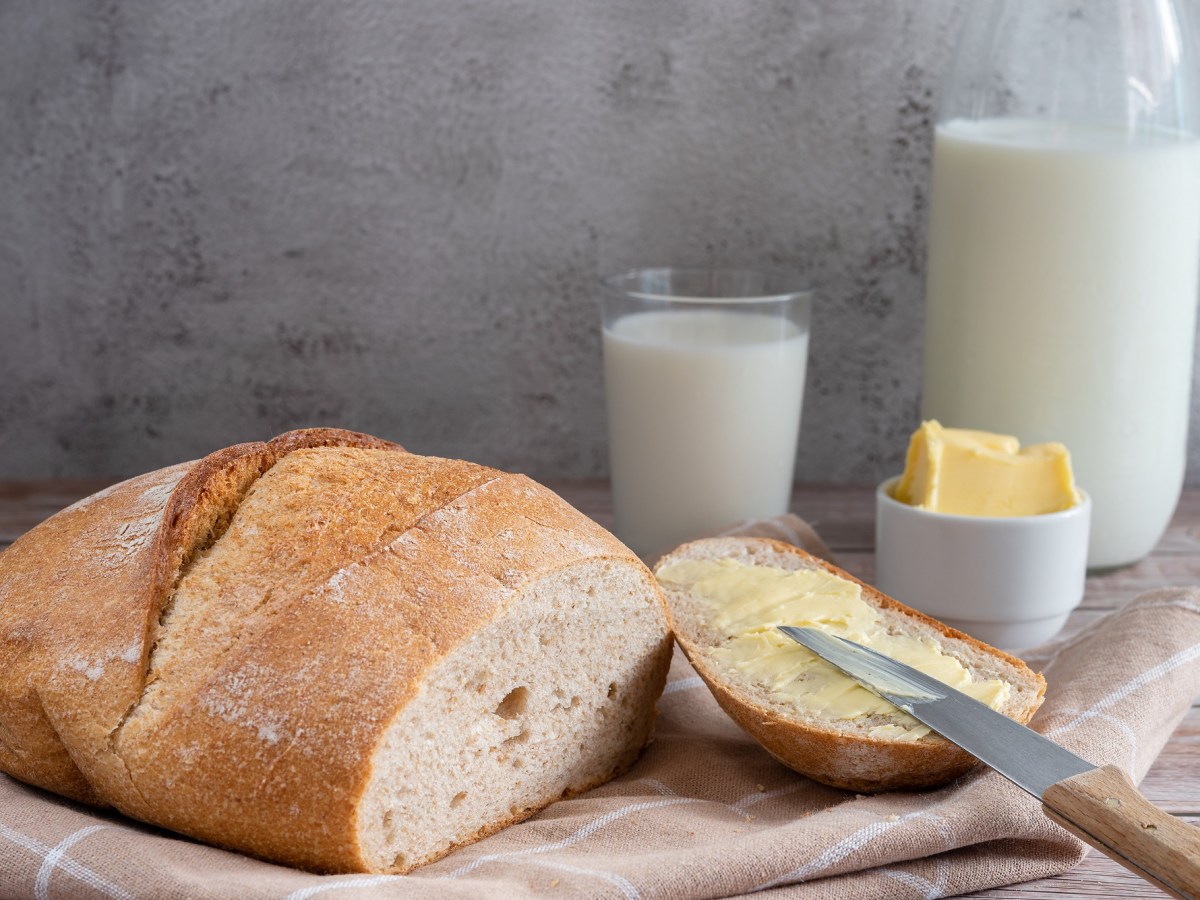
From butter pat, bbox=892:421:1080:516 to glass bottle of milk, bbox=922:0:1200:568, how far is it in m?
0.26

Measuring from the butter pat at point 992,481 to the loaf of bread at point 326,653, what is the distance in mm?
559

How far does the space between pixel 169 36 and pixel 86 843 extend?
1.57m

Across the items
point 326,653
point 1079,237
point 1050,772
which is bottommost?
point 1050,772

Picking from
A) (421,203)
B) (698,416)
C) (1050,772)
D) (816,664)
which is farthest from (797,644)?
(421,203)

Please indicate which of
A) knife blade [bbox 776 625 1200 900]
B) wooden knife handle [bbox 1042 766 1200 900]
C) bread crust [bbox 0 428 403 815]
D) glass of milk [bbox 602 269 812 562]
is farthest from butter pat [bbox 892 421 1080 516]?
bread crust [bbox 0 428 403 815]

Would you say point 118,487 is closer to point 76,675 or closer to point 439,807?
point 76,675

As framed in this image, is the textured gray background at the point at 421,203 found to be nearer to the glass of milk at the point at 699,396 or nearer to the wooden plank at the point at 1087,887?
the glass of milk at the point at 699,396

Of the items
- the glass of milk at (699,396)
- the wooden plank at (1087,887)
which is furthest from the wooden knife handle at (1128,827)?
the glass of milk at (699,396)

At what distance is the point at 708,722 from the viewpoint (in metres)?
1.50

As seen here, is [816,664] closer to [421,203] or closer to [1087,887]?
[1087,887]

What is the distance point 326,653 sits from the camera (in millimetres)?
1136

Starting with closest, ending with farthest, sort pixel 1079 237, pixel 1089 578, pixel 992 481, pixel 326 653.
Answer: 1. pixel 326 653
2. pixel 992 481
3. pixel 1079 237
4. pixel 1089 578

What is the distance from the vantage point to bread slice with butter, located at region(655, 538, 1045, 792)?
1.26 metres

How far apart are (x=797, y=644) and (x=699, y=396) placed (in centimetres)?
67
